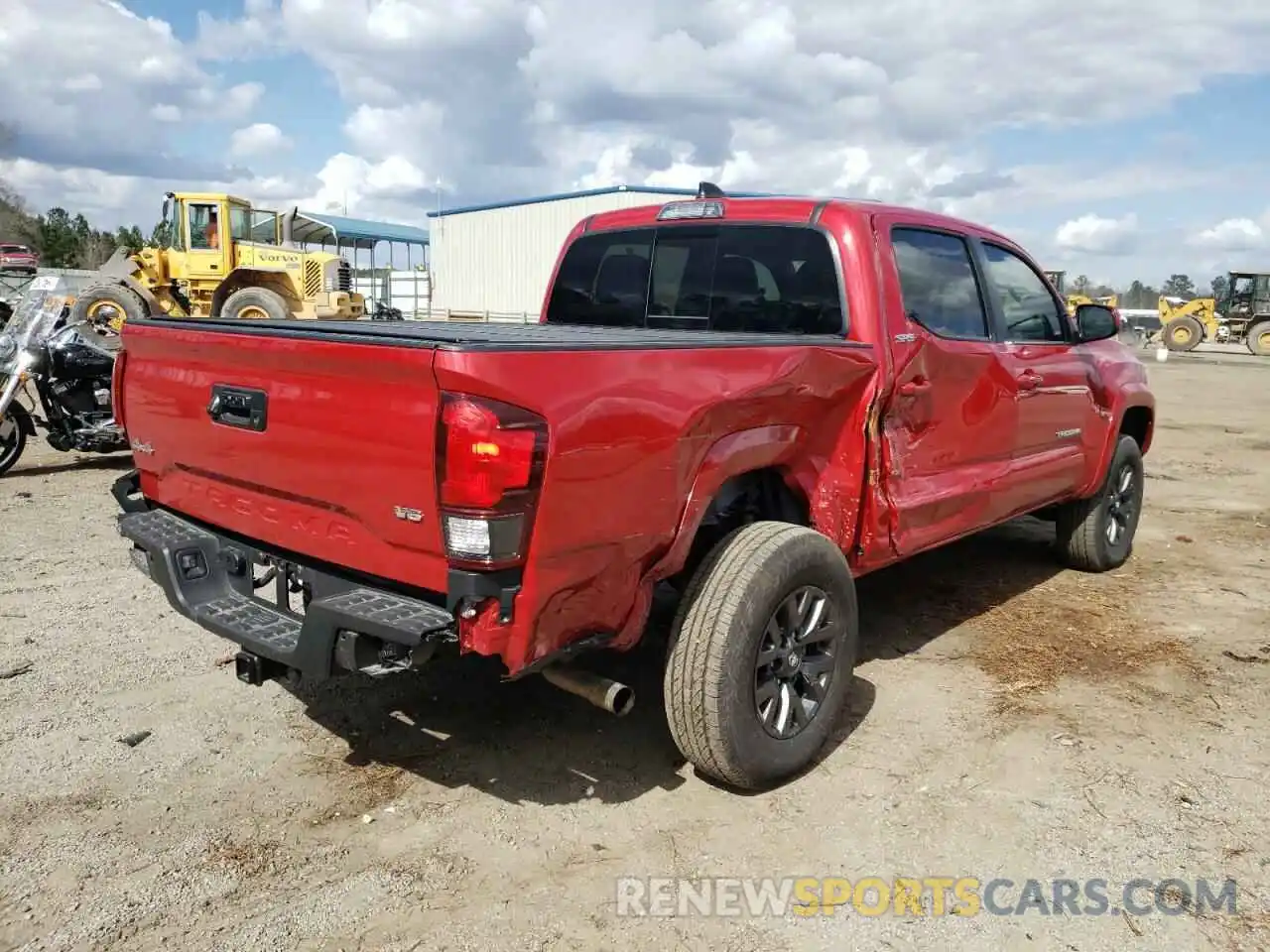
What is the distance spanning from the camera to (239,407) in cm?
301

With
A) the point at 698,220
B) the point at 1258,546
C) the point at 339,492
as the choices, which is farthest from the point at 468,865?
the point at 1258,546

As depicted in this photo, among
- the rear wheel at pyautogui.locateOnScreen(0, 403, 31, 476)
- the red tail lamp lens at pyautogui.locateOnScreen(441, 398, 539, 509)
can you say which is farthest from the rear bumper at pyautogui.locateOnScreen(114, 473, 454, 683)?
the rear wheel at pyautogui.locateOnScreen(0, 403, 31, 476)

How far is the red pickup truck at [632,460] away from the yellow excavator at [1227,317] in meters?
35.0

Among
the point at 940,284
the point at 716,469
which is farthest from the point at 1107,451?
the point at 716,469

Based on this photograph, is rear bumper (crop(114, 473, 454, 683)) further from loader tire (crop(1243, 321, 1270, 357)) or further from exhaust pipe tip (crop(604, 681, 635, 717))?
loader tire (crop(1243, 321, 1270, 357))

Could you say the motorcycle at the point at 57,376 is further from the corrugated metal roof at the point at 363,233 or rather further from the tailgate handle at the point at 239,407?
the corrugated metal roof at the point at 363,233

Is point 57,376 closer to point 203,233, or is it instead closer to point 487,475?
point 487,475

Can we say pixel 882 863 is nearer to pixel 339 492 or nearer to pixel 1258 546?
pixel 339 492

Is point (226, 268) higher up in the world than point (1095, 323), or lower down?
higher up

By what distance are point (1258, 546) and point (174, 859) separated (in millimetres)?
6939

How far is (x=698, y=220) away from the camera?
4.26 m

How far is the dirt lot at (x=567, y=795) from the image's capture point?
2.62 meters

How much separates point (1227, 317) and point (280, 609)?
41389 millimetres

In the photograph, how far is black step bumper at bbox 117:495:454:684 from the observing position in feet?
8.50
